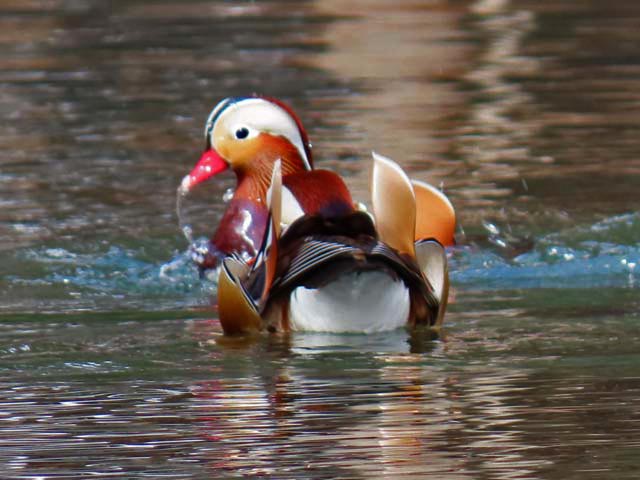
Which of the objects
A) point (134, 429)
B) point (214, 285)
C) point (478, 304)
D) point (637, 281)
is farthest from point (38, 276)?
point (134, 429)

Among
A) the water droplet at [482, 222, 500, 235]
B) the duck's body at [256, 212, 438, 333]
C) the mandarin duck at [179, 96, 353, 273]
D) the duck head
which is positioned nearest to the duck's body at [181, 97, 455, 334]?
the duck's body at [256, 212, 438, 333]

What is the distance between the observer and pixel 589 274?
7.52 meters

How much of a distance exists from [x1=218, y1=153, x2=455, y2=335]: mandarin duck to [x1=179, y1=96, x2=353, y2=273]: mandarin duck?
1.39 m

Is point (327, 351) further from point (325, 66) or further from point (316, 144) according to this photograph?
point (325, 66)

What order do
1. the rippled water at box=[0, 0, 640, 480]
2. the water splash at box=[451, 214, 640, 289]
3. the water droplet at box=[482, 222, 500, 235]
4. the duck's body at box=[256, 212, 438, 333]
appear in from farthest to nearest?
the water droplet at box=[482, 222, 500, 235]
the water splash at box=[451, 214, 640, 289]
the duck's body at box=[256, 212, 438, 333]
the rippled water at box=[0, 0, 640, 480]

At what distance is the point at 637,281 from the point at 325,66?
8460 millimetres

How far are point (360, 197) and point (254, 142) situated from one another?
1.92m

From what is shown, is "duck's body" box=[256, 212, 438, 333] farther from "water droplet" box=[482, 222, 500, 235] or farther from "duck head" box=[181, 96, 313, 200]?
"water droplet" box=[482, 222, 500, 235]

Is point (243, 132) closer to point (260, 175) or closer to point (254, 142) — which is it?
point (254, 142)

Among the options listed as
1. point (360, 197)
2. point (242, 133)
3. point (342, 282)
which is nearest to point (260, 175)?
point (242, 133)

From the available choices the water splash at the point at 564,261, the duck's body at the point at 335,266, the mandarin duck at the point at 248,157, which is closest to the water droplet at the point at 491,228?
the water splash at the point at 564,261

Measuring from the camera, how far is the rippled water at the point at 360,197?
4730 mm

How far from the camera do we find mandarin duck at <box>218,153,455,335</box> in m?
5.88

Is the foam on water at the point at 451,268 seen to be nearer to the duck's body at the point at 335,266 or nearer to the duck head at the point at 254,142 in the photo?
the duck head at the point at 254,142
